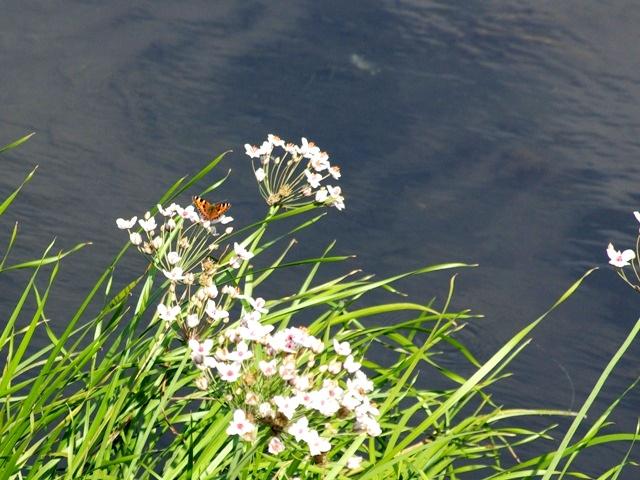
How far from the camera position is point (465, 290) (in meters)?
3.30

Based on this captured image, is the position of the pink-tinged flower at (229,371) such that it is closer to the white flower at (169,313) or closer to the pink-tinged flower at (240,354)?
the pink-tinged flower at (240,354)

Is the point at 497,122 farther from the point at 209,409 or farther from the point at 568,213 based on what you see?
the point at 209,409

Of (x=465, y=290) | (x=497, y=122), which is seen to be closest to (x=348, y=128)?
(x=497, y=122)

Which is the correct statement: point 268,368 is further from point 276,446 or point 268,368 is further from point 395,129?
point 395,129

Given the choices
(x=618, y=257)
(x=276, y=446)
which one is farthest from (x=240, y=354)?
(x=618, y=257)

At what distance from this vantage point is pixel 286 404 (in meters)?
1.30

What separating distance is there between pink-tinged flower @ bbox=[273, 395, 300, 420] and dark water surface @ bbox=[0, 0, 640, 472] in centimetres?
175

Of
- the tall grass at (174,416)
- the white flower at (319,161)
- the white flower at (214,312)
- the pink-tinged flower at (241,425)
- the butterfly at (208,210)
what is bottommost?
the tall grass at (174,416)

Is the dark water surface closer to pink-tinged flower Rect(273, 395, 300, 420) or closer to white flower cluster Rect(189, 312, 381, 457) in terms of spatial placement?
white flower cluster Rect(189, 312, 381, 457)

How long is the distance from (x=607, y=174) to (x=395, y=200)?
0.79 metres

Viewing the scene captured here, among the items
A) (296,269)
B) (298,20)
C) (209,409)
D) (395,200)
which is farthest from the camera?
(298,20)

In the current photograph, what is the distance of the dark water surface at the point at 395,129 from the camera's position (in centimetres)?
329

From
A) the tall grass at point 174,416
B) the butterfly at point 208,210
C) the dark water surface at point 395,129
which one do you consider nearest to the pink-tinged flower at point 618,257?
the tall grass at point 174,416

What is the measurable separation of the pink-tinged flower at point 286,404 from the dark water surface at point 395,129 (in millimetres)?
1754
